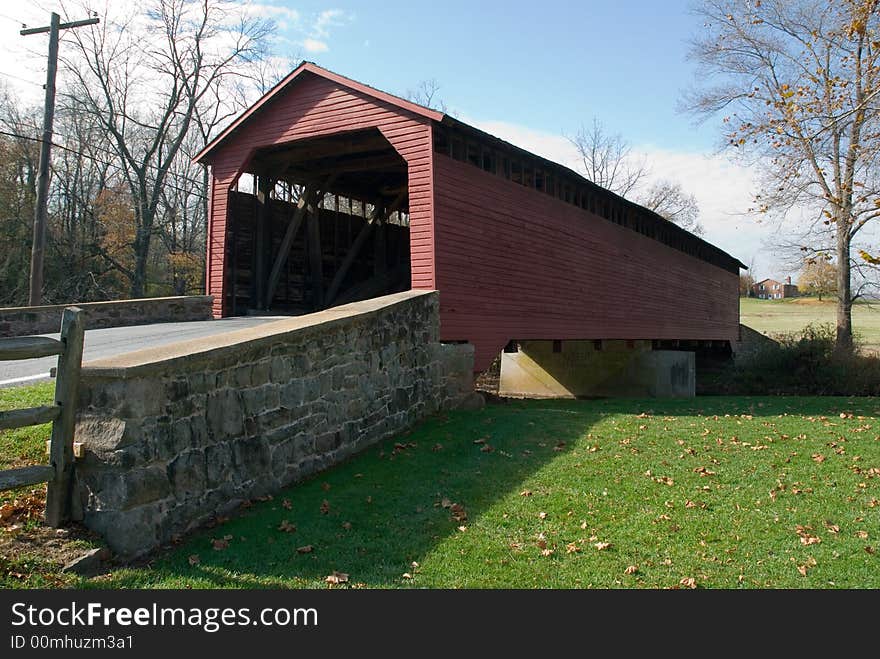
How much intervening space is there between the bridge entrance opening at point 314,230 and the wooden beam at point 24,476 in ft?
29.9

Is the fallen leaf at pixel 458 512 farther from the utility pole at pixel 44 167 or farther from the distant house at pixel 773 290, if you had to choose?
the distant house at pixel 773 290

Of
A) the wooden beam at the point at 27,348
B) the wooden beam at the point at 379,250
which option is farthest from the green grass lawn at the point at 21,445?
the wooden beam at the point at 379,250

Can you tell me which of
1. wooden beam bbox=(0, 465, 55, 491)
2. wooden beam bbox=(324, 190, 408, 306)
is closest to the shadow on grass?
wooden beam bbox=(0, 465, 55, 491)

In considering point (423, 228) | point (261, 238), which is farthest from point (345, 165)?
point (423, 228)

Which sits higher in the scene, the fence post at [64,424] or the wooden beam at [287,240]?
the wooden beam at [287,240]

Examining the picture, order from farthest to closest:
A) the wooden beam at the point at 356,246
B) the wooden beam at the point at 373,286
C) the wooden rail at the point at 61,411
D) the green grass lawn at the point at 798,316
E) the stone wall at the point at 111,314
→ the green grass lawn at the point at 798,316 → the wooden beam at the point at 373,286 → the wooden beam at the point at 356,246 → the stone wall at the point at 111,314 → the wooden rail at the point at 61,411

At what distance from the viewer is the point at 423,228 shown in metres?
10.9

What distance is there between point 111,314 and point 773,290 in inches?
5481

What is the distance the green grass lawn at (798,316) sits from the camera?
146ft

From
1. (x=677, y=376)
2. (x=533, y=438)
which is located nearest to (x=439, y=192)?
(x=533, y=438)

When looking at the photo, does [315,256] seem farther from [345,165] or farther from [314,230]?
[345,165]

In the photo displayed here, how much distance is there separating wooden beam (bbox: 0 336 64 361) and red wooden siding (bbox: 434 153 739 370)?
685cm

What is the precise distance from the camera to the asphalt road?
8.04 m

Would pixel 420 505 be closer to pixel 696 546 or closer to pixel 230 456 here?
pixel 230 456
